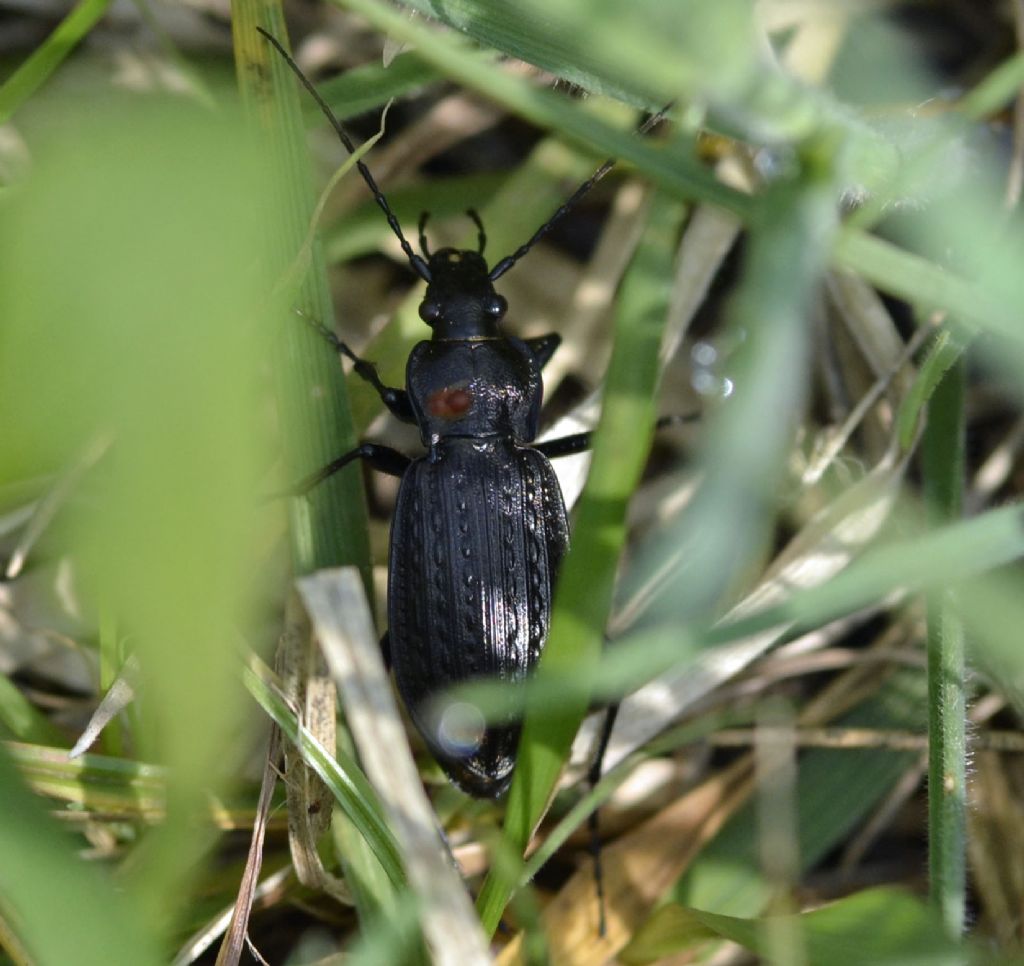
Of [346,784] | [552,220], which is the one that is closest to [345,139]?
[552,220]

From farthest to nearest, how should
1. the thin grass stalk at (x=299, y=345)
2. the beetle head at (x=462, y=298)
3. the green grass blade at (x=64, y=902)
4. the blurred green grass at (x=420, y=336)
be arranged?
the beetle head at (x=462, y=298) < the thin grass stalk at (x=299, y=345) < the green grass blade at (x=64, y=902) < the blurred green grass at (x=420, y=336)

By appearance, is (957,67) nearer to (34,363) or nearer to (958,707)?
(958,707)

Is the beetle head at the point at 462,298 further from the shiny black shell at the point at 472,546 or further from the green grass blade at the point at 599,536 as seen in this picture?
the green grass blade at the point at 599,536

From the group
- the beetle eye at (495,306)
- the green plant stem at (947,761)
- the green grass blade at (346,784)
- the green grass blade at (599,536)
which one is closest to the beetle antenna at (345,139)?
the beetle eye at (495,306)

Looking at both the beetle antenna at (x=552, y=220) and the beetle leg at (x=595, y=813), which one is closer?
the beetle leg at (x=595, y=813)

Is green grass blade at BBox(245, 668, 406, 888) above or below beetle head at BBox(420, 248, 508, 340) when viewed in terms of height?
below

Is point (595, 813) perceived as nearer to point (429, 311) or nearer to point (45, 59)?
point (429, 311)

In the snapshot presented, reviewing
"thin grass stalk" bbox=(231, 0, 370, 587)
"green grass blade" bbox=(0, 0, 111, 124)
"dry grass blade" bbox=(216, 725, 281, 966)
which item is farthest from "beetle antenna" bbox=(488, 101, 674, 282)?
"dry grass blade" bbox=(216, 725, 281, 966)

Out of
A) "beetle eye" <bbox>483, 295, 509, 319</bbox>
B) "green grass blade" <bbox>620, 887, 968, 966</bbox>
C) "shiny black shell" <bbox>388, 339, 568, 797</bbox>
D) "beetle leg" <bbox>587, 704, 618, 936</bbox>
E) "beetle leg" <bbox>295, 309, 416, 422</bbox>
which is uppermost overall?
Result: "beetle eye" <bbox>483, 295, 509, 319</bbox>

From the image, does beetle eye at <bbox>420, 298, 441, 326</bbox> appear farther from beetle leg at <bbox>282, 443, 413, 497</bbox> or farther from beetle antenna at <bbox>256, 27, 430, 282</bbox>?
beetle leg at <bbox>282, 443, 413, 497</bbox>

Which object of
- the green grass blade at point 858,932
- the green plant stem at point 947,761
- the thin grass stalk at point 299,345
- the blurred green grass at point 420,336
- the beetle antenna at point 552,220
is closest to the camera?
the blurred green grass at point 420,336
